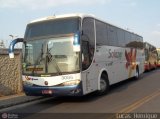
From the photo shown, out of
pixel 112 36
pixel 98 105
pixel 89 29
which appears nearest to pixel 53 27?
pixel 89 29

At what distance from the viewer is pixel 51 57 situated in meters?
12.3

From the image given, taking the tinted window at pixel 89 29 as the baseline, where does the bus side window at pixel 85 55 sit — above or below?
below

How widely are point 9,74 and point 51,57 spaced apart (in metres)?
4.48

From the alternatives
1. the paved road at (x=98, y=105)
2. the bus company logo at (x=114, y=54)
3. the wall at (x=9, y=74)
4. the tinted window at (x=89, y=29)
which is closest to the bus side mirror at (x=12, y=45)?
the paved road at (x=98, y=105)

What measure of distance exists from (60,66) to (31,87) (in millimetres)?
1470

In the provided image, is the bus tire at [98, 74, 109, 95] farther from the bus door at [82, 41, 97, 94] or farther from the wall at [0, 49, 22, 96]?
the wall at [0, 49, 22, 96]

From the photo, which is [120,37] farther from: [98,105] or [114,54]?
[98,105]

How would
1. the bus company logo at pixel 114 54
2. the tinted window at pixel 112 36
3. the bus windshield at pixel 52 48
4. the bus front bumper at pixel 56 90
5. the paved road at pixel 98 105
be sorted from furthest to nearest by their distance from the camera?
the tinted window at pixel 112 36
the bus company logo at pixel 114 54
the bus windshield at pixel 52 48
the bus front bumper at pixel 56 90
the paved road at pixel 98 105

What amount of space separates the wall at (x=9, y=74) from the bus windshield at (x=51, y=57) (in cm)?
311

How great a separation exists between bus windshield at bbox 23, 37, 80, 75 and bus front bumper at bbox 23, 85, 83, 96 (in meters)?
0.57

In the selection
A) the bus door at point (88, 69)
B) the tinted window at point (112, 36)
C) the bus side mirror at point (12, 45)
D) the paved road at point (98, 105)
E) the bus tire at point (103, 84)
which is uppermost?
the tinted window at point (112, 36)

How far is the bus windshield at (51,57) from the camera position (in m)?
12.1

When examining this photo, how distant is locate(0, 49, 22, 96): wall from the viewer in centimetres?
1557

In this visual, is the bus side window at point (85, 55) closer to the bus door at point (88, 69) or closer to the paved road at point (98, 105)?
the bus door at point (88, 69)
